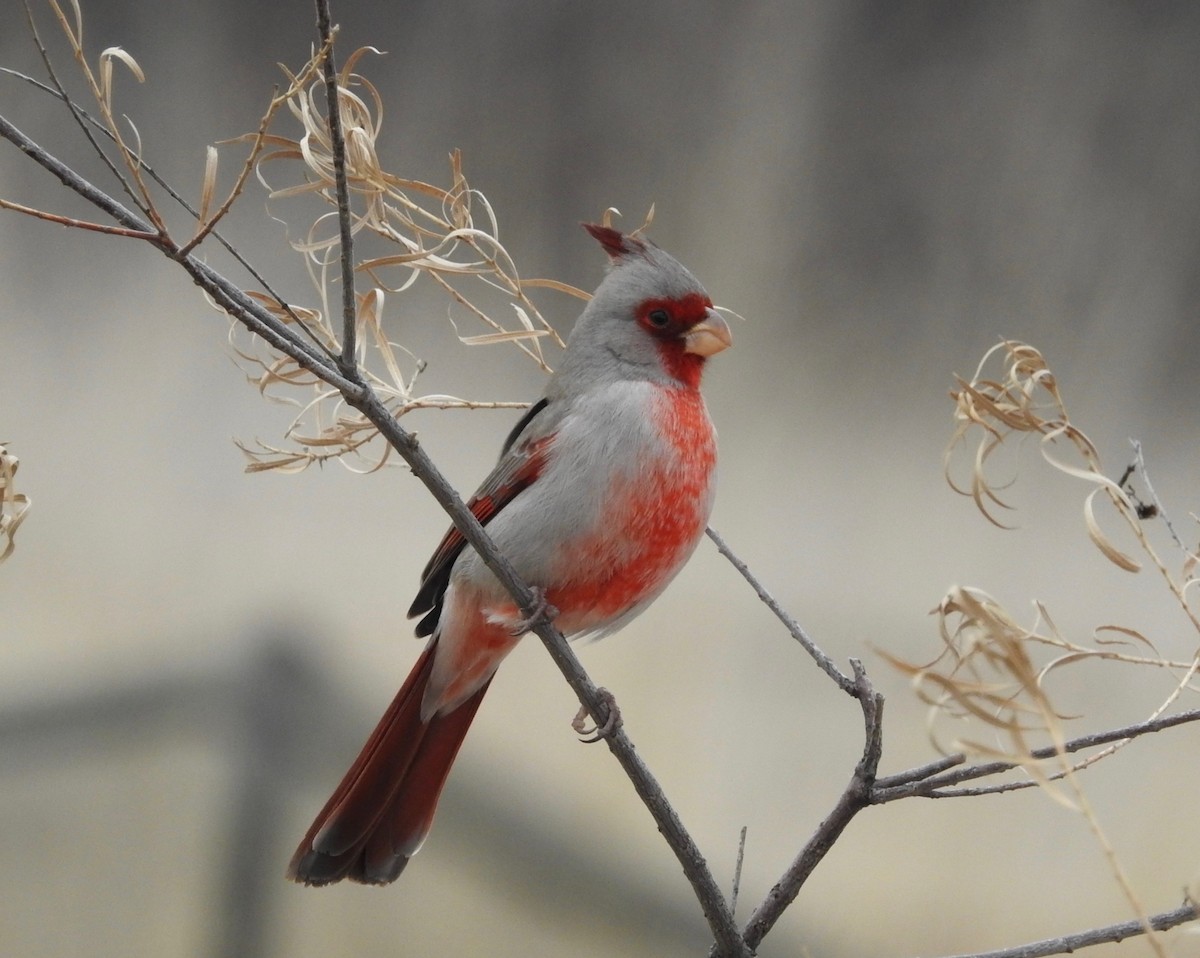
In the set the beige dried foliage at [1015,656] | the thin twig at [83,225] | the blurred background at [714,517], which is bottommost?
the blurred background at [714,517]

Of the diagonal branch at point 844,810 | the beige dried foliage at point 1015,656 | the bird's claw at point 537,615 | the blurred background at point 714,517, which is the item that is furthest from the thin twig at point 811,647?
the blurred background at point 714,517

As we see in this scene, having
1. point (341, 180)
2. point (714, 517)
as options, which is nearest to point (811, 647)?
point (341, 180)

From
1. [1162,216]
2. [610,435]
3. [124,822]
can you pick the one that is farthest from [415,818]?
[1162,216]

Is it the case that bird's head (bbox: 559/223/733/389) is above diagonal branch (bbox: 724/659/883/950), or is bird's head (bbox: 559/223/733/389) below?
above

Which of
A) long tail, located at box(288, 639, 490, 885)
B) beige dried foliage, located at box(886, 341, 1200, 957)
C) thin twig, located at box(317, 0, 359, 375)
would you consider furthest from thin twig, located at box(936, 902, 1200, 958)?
long tail, located at box(288, 639, 490, 885)

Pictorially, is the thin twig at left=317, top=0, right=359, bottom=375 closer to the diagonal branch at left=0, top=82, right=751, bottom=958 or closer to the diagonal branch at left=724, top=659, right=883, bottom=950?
the diagonal branch at left=0, top=82, right=751, bottom=958

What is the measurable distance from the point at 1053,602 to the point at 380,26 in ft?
6.85

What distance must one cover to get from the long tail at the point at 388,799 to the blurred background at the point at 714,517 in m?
1.30

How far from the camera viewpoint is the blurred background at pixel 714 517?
2.98 metres

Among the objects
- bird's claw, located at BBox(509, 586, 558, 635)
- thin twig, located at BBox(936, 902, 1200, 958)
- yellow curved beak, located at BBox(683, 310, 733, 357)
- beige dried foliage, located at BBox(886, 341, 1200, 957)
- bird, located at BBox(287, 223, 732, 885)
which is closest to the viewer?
beige dried foliage, located at BBox(886, 341, 1200, 957)

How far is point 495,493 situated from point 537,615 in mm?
332

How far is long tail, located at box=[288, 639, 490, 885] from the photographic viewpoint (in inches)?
68.4

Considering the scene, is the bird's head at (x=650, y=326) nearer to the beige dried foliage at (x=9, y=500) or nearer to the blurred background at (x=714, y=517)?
the beige dried foliage at (x=9, y=500)

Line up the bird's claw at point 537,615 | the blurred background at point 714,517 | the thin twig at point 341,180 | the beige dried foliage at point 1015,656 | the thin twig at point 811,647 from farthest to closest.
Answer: the blurred background at point 714,517
the bird's claw at point 537,615
the thin twig at point 811,647
the thin twig at point 341,180
the beige dried foliage at point 1015,656
